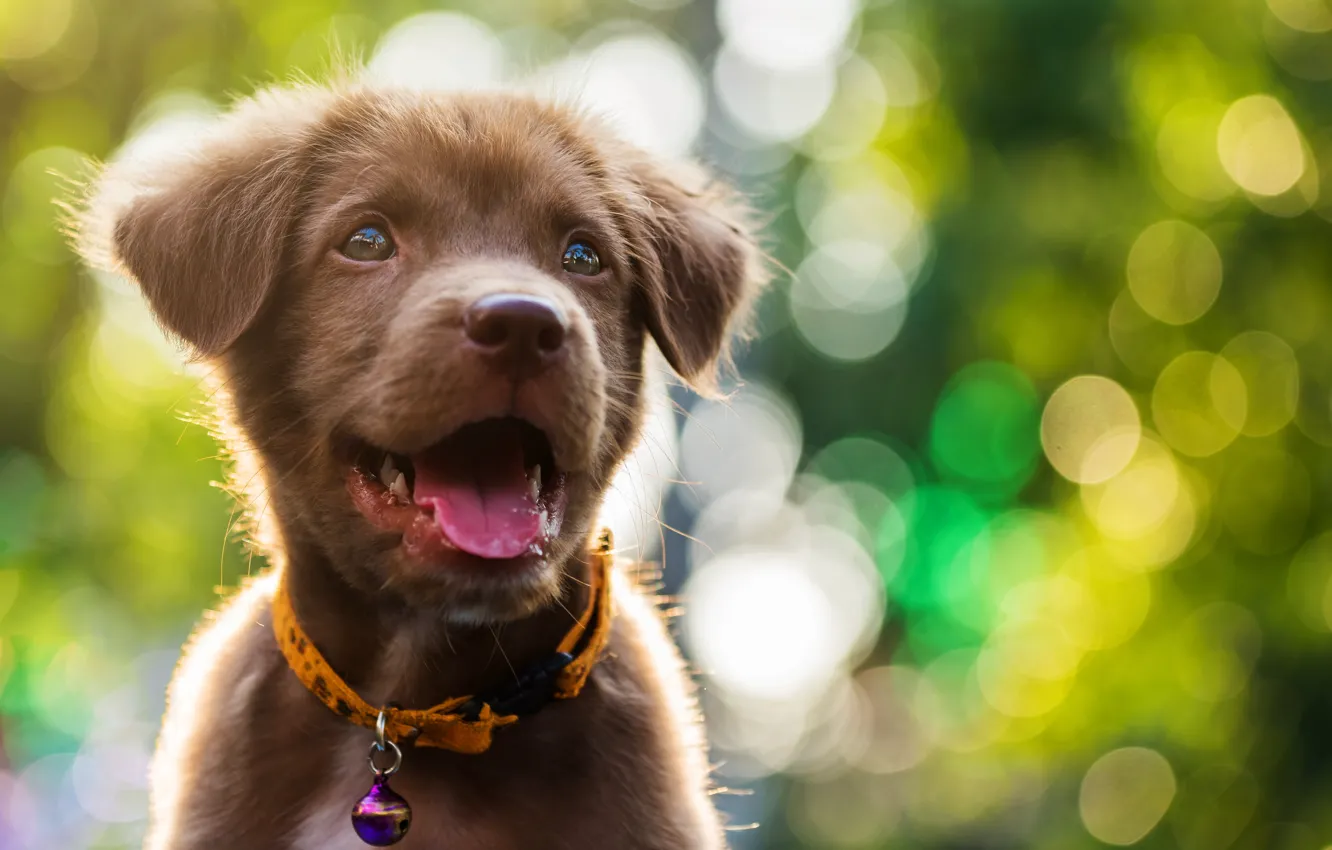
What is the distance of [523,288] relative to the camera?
308 cm

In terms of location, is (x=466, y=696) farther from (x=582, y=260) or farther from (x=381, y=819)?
(x=582, y=260)

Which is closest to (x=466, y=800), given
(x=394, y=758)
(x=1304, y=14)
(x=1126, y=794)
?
(x=394, y=758)

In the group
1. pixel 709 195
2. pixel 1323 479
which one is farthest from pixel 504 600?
pixel 1323 479

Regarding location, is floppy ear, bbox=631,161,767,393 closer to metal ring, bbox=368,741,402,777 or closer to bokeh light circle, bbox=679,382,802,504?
metal ring, bbox=368,741,402,777

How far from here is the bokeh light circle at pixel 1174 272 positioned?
926 cm

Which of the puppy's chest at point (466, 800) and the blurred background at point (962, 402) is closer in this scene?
the puppy's chest at point (466, 800)

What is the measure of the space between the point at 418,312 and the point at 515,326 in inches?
11.3

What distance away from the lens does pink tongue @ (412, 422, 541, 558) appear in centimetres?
306

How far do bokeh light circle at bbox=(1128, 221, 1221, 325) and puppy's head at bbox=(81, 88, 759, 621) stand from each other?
252 inches

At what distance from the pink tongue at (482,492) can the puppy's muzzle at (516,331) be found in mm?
294

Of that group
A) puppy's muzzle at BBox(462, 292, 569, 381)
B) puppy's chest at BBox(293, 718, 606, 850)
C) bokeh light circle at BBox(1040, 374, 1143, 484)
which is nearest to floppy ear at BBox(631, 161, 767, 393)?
puppy's muzzle at BBox(462, 292, 569, 381)

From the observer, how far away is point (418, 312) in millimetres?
3113

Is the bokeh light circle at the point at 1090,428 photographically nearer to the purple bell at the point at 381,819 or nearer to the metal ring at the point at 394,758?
the metal ring at the point at 394,758

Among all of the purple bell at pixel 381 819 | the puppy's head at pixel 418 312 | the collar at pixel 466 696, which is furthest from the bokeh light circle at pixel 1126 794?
the purple bell at pixel 381 819
